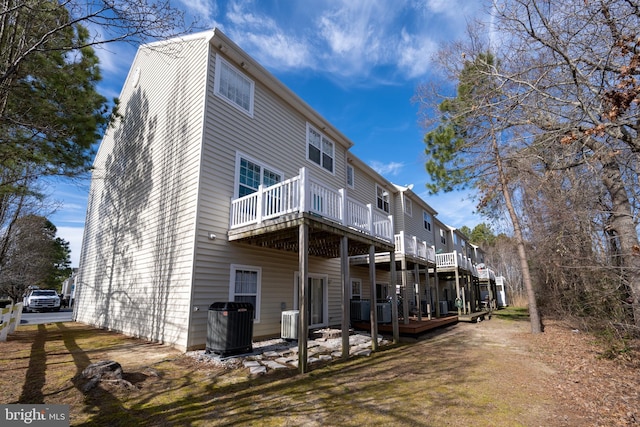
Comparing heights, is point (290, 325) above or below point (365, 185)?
below

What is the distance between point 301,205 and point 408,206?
16.3 m

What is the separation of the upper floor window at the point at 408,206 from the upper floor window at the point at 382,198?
224cm

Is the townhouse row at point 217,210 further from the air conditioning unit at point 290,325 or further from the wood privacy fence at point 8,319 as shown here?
the wood privacy fence at point 8,319

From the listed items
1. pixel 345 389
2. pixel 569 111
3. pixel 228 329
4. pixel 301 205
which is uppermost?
pixel 569 111

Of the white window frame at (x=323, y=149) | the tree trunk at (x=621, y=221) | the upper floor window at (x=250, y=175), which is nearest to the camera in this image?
the tree trunk at (x=621, y=221)

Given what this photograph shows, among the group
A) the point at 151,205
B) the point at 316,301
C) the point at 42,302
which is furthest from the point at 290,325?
the point at 42,302

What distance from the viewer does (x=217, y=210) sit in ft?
28.0

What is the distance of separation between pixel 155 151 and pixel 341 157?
25.2ft

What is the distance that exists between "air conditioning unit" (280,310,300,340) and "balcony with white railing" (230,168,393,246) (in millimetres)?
2817

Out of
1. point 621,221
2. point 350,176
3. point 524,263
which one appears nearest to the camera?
point 621,221

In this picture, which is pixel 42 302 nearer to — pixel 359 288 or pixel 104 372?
pixel 359 288

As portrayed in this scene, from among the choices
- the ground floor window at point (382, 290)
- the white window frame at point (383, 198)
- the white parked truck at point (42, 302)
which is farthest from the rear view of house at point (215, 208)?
the white parked truck at point (42, 302)

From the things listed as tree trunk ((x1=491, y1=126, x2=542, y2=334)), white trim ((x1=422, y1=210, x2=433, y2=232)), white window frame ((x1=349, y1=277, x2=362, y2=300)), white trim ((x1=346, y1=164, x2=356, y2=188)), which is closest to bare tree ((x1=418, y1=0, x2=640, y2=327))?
tree trunk ((x1=491, y1=126, x2=542, y2=334))

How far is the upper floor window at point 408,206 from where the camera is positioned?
21.3m
